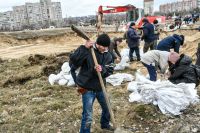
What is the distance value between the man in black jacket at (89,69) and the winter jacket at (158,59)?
240 cm

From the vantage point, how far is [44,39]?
27.8 meters

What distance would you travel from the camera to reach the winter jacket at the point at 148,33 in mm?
11109

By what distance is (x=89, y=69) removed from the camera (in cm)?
445

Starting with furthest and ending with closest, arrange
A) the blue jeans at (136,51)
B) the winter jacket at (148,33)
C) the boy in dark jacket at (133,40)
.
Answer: the blue jeans at (136,51) < the boy in dark jacket at (133,40) < the winter jacket at (148,33)

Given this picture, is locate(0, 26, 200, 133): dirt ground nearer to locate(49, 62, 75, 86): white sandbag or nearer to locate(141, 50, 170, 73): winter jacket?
locate(49, 62, 75, 86): white sandbag

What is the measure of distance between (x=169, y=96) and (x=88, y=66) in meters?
2.02

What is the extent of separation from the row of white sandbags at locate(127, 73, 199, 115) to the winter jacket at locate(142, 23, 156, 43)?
16.3ft

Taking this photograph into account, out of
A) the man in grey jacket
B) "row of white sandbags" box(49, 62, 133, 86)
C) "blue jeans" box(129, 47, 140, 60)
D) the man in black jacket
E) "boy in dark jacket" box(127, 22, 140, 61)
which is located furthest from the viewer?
"blue jeans" box(129, 47, 140, 60)

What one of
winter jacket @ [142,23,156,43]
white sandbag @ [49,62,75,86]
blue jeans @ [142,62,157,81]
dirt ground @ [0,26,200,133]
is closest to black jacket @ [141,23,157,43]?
winter jacket @ [142,23,156,43]

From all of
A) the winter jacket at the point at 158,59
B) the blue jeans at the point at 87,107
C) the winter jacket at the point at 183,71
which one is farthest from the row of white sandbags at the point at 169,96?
the blue jeans at the point at 87,107

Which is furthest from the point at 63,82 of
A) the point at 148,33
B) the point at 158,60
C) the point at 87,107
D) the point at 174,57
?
the point at 87,107

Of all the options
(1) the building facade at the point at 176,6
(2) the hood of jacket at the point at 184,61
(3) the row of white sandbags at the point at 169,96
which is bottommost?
(3) the row of white sandbags at the point at 169,96

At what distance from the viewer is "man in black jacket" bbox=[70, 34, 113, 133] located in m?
4.38

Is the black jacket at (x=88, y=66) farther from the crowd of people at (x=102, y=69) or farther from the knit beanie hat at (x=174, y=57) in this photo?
the knit beanie hat at (x=174, y=57)
